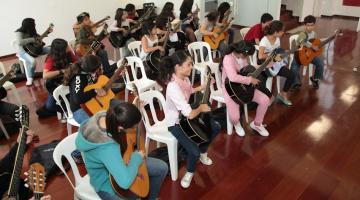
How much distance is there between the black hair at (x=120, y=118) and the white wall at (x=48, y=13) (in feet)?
19.1

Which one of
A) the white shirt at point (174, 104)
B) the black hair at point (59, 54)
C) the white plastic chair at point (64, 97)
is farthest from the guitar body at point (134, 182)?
the black hair at point (59, 54)

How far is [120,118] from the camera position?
160 cm

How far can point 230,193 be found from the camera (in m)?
2.53

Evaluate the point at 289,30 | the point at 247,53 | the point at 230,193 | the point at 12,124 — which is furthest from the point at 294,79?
the point at 289,30

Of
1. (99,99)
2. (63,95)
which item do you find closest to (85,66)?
(99,99)

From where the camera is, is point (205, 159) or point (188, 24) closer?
point (205, 159)

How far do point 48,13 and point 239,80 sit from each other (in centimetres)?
542

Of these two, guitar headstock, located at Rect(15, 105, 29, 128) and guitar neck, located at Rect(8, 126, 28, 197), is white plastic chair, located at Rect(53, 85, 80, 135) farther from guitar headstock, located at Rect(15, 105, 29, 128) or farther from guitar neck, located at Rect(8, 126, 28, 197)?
guitar neck, located at Rect(8, 126, 28, 197)

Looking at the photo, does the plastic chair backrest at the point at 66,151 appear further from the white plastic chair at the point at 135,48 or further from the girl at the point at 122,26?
the girl at the point at 122,26

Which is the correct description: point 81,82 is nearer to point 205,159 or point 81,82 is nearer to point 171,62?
point 171,62

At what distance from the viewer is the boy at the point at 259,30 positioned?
439 cm

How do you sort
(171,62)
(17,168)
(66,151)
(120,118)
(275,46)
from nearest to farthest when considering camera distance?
1. (120,118)
2. (17,168)
3. (66,151)
4. (171,62)
5. (275,46)

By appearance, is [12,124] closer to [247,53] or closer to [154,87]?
[154,87]

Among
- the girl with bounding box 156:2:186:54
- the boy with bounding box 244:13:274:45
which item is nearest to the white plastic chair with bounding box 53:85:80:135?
the girl with bounding box 156:2:186:54
